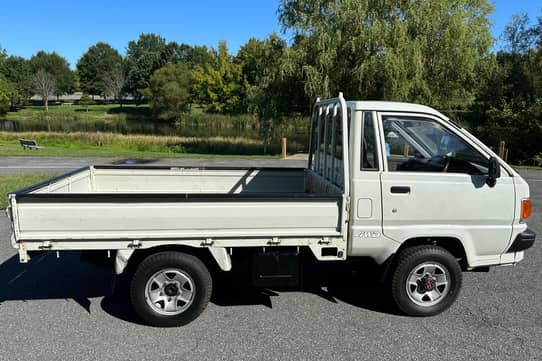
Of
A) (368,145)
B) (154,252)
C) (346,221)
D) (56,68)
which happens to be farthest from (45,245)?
(56,68)

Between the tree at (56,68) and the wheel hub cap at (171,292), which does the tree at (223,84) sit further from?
the tree at (56,68)

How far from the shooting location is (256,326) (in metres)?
4.27

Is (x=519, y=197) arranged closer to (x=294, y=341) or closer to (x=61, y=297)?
(x=294, y=341)

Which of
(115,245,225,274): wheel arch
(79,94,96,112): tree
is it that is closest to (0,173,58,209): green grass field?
(115,245,225,274): wheel arch

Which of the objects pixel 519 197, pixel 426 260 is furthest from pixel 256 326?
pixel 519 197

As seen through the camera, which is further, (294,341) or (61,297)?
(61,297)

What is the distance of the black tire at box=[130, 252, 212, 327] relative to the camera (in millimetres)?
4156

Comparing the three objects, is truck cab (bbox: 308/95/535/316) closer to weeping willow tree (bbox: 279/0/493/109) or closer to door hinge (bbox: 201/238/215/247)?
door hinge (bbox: 201/238/215/247)

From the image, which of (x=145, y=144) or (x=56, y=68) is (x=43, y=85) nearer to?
(x=56, y=68)

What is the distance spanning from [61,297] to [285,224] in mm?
2678

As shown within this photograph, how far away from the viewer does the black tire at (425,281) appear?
4418 mm

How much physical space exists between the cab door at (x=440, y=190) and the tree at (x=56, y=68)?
115526mm

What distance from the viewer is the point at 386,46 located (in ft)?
68.9

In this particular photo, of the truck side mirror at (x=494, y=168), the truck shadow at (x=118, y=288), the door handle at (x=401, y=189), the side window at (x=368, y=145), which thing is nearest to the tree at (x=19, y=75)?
the truck shadow at (x=118, y=288)
